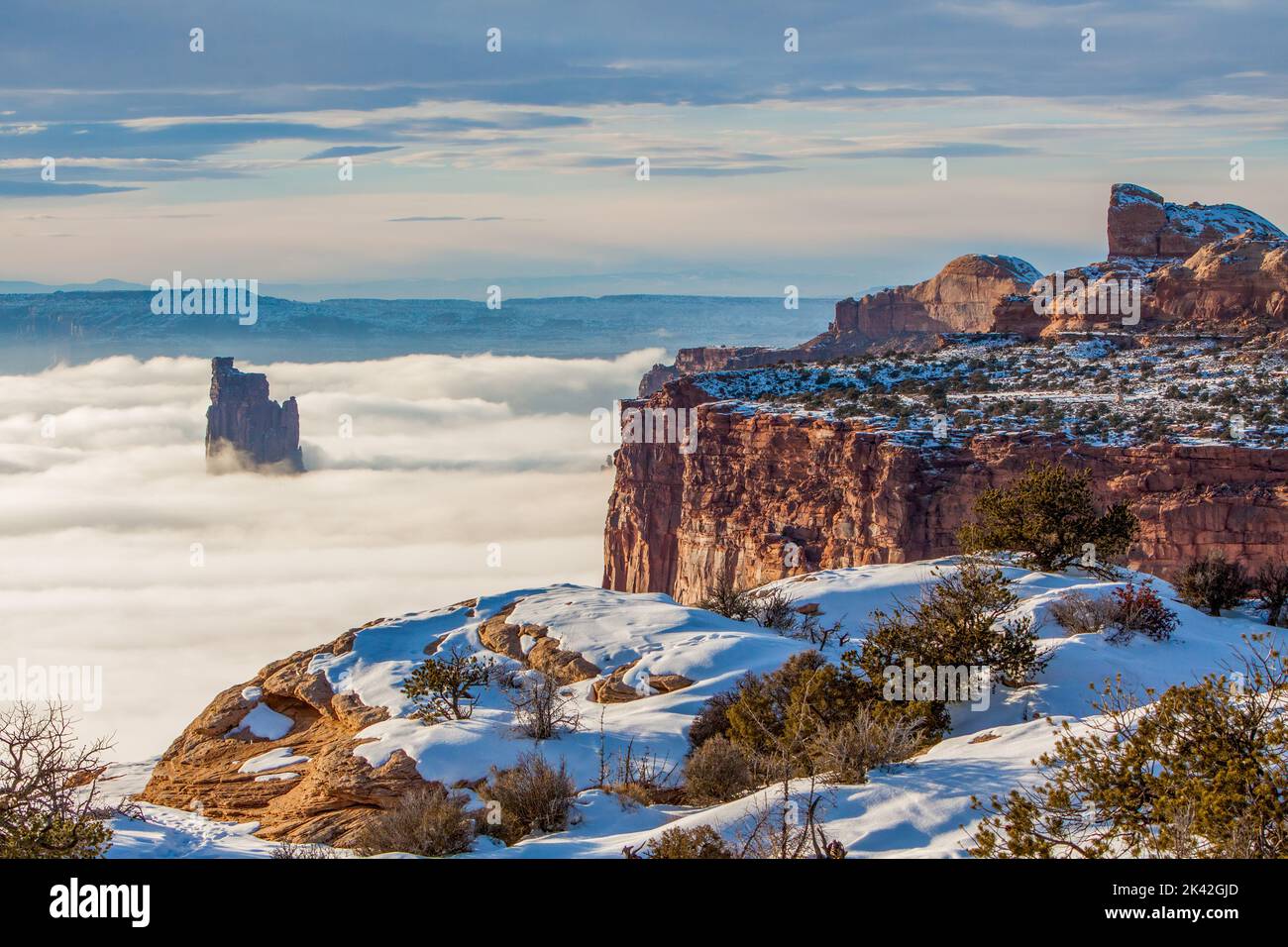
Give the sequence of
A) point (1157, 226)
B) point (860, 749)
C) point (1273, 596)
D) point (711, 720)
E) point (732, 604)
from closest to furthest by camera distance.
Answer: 1. point (860, 749)
2. point (711, 720)
3. point (732, 604)
4. point (1273, 596)
5. point (1157, 226)

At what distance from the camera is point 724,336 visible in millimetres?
182375

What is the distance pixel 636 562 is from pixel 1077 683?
47.6 m

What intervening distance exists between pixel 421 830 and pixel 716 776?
3.01 meters

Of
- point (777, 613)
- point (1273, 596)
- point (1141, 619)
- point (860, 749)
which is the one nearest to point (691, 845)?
point (860, 749)

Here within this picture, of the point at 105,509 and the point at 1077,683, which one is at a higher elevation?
the point at 1077,683

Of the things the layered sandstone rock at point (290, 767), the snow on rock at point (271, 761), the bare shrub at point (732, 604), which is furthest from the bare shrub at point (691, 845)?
the bare shrub at point (732, 604)

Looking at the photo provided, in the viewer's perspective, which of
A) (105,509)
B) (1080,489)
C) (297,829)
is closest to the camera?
(297,829)

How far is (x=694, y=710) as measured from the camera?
1620 cm

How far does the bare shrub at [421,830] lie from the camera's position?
38.1 ft

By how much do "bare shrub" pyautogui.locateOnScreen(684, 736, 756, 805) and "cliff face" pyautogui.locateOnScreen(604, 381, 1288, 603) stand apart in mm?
28292

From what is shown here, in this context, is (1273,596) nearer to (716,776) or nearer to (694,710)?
(694,710)

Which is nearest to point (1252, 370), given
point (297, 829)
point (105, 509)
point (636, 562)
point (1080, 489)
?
point (1080, 489)

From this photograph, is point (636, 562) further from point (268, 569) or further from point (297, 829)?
point (268, 569)

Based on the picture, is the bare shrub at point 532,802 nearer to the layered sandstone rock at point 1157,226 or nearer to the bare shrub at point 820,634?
the bare shrub at point 820,634
